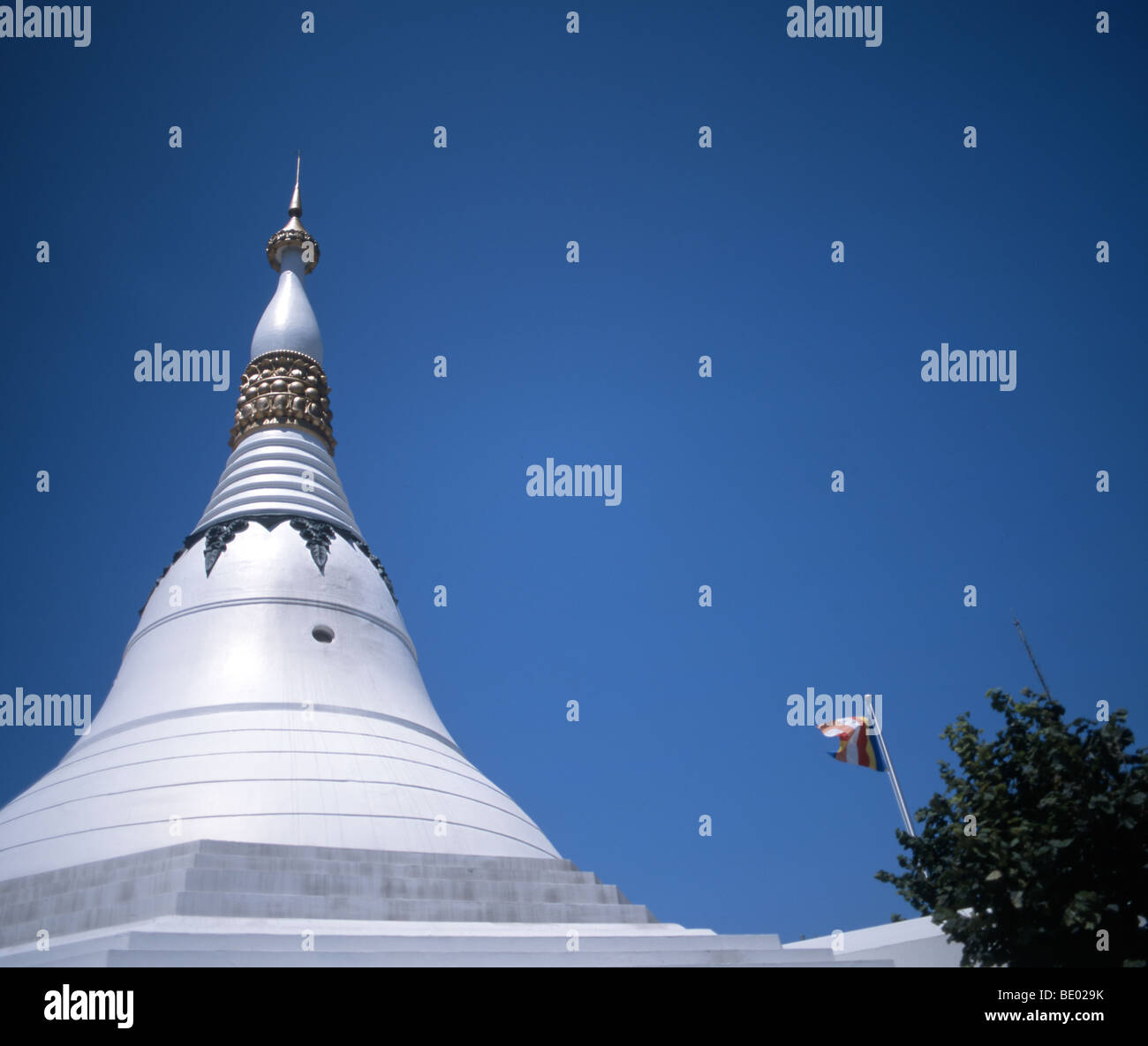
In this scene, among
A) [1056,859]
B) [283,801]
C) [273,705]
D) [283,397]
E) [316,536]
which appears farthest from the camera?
[283,397]

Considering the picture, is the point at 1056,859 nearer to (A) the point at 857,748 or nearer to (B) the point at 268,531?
(A) the point at 857,748

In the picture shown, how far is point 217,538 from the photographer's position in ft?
58.3

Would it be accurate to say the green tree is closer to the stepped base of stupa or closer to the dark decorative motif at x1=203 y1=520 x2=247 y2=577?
the stepped base of stupa

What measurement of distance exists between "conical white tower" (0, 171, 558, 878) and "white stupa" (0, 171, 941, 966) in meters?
0.04

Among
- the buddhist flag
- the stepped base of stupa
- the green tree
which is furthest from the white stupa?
the buddhist flag

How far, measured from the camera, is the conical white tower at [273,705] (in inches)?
479

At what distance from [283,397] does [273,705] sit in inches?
335

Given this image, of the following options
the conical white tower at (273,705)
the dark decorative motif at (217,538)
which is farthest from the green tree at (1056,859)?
the dark decorative motif at (217,538)

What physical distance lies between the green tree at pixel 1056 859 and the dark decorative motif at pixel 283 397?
1537 centimetres

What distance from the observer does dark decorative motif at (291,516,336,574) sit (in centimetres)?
1759

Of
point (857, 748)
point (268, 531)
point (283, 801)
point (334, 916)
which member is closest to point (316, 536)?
point (268, 531)
